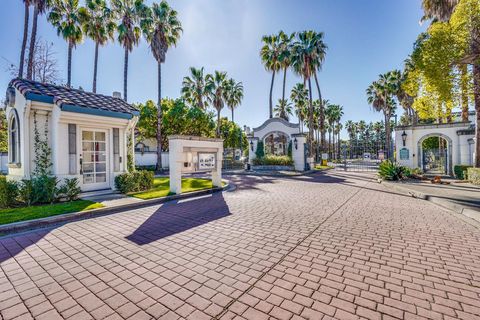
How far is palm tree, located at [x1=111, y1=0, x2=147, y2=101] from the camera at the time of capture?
20.4 metres

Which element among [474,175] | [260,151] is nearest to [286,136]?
[260,151]

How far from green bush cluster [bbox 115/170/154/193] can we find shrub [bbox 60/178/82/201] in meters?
1.56

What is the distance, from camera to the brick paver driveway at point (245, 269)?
2.55 meters

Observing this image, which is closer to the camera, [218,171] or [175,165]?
[175,165]

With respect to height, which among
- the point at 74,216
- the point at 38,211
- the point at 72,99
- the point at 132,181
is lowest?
the point at 74,216

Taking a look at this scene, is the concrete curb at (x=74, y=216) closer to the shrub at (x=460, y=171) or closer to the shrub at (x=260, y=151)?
the shrub at (x=460, y=171)

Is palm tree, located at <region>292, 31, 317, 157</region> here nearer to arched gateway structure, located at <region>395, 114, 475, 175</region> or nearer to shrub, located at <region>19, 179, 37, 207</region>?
arched gateway structure, located at <region>395, 114, 475, 175</region>

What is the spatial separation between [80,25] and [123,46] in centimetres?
417

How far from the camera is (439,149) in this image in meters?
17.9

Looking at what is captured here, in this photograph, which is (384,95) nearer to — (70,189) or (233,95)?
(233,95)

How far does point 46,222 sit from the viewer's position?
5.61 metres

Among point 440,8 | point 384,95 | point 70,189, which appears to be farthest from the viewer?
point 384,95

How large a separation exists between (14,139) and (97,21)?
689 inches

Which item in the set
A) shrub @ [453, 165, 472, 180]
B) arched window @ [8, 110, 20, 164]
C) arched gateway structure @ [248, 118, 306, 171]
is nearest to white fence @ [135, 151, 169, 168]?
arched gateway structure @ [248, 118, 306, 171]
